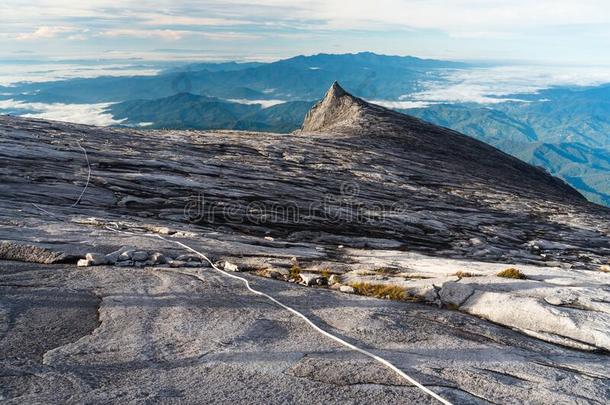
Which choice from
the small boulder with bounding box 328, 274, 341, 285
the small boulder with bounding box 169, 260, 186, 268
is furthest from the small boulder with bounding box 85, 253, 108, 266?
the small boulder with bounding box 328, 274, 341, 285

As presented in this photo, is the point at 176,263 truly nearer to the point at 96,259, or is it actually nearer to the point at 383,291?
the point at 96,259

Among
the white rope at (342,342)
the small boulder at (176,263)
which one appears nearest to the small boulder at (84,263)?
the small boulder at (176,263)

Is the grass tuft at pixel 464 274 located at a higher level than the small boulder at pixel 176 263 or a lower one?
lower

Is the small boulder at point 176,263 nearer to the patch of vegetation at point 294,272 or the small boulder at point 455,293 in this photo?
the patch of vegetation at point 294,272

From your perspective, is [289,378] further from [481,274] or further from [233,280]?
[481,274]

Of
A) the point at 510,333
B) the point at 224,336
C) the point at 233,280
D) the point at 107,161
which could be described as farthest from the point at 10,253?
the point at 107,161

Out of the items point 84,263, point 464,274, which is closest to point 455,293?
point 464,274
